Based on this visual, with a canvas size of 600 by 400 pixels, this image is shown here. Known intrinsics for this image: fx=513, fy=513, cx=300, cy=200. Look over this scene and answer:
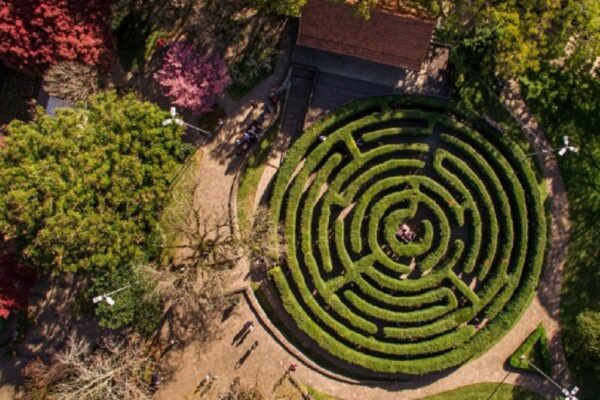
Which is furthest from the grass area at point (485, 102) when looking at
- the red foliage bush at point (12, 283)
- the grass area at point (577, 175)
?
the red foliage bush at point (12, 283)

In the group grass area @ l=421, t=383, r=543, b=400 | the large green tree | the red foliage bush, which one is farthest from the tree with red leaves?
grass area @ l=421, t=383, r=543, b=400

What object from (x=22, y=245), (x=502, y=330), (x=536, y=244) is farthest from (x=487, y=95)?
(x=22, y=245)

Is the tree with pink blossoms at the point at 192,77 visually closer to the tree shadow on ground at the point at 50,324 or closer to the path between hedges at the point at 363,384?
the path between hedges at the point at 363,384

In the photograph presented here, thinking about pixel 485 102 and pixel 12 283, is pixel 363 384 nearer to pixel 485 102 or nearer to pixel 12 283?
pixel 485 102

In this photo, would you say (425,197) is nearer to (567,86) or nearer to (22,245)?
(567,86)

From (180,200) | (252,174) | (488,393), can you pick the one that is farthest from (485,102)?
(180,200)

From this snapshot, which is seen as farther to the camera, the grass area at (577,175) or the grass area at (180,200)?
the grass area at (577,175)
